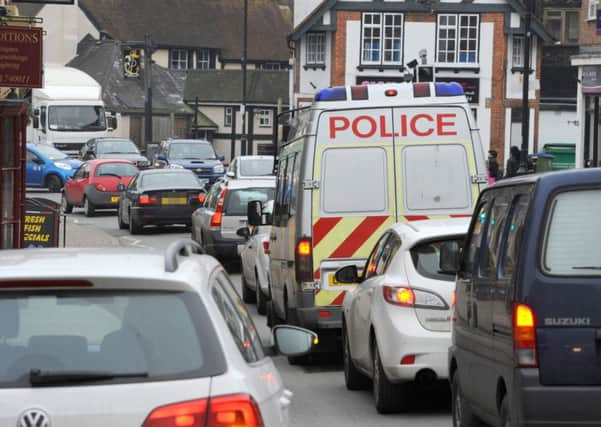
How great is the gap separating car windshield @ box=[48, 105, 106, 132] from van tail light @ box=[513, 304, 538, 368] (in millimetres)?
48980

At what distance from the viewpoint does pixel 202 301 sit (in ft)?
16.4

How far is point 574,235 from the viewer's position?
7.29 meters

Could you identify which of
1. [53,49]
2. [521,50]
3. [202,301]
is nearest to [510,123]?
[521,50]

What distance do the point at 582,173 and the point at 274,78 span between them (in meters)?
97.8

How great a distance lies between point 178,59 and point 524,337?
10759cm

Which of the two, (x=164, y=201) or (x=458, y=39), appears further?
(x=458, y=39)

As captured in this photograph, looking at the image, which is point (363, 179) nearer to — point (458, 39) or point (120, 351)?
point (120, 351)

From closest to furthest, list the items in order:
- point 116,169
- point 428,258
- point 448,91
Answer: point 428,258, point 448,91, point 116,169

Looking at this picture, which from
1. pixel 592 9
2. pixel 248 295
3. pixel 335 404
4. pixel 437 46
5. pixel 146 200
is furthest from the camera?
pixel 437 46

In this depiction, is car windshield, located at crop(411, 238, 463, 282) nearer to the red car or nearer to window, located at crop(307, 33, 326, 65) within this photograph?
the red car

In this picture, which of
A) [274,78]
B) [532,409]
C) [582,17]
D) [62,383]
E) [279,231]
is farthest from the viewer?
[274,78]

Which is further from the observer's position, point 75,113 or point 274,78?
point 274,78

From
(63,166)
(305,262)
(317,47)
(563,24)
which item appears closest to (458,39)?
(317,47)

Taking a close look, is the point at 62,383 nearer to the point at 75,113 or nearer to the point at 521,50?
the point at 75,113
